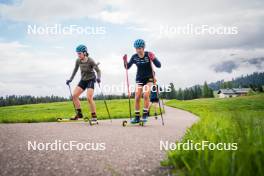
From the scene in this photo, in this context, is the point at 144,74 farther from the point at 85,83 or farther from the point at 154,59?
the point at 85,83

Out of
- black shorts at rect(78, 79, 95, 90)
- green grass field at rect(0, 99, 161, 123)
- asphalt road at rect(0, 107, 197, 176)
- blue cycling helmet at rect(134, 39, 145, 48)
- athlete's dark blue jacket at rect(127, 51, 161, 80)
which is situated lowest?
green grass field at rect(0, 99, 161, 123)

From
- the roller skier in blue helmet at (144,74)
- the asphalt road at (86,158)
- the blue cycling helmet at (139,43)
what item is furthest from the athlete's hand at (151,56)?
the asphalt road at (86,158)

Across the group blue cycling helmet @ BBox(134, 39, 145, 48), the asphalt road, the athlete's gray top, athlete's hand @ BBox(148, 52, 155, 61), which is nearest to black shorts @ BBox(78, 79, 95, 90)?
the athlete's gray top

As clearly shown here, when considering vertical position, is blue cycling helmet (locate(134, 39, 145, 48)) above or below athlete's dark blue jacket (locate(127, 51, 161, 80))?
above

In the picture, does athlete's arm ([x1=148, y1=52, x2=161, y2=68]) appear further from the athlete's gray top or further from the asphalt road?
the asphalt road

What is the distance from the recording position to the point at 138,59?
929 centimetres

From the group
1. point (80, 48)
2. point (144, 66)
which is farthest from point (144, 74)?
point (80, 48)

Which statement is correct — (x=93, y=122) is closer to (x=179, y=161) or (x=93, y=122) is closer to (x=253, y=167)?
(x=179, y=161)

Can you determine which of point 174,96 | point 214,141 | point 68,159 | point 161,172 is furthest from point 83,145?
point 174,96

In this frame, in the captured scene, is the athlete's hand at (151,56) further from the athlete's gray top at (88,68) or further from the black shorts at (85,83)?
the black shorts at (85,83)

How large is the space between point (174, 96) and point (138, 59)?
480 ft

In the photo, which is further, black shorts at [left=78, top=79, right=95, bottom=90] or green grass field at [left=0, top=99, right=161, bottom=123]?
green grass field at [left=0, top=99, right=161, bottom=123]

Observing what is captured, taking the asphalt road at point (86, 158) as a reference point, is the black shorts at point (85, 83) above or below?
above

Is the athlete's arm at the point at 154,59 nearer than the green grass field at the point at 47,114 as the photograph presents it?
Yes
